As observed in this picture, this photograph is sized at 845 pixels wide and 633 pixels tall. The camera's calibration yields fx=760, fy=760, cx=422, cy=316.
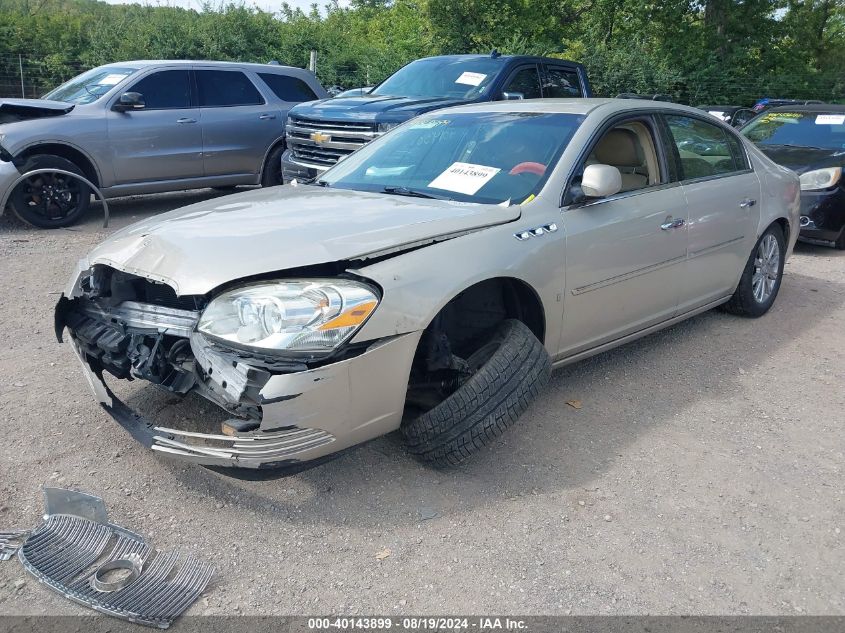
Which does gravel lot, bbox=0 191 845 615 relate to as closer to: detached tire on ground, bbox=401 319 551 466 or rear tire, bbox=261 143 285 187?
detached tire on ground, bbox=401 319 551 466

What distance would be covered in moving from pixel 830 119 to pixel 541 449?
766 centimetres

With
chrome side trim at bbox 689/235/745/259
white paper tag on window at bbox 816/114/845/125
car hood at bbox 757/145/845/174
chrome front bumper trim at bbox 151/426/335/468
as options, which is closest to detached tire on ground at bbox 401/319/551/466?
chrome front bumper trim at bbox 151/426/335/468

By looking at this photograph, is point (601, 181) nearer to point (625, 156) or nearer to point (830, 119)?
point (625, 156)

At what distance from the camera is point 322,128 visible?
8500 millimetres

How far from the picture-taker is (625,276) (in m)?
4.23

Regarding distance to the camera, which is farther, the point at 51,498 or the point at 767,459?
the point at 767,459

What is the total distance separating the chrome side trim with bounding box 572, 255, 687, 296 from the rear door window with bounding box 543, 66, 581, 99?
5034mm

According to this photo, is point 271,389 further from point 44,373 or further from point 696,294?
point 696,294

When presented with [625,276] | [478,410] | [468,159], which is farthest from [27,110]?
[478,410]

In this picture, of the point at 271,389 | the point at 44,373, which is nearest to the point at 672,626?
the point at 271,389

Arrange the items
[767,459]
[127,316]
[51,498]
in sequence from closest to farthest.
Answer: [51,498]
[127,316]
[767,459]

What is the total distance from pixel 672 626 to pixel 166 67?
8900 mm

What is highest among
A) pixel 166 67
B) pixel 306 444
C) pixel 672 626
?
pixel 166 67

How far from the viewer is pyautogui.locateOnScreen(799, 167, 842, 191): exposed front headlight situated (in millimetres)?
8273
